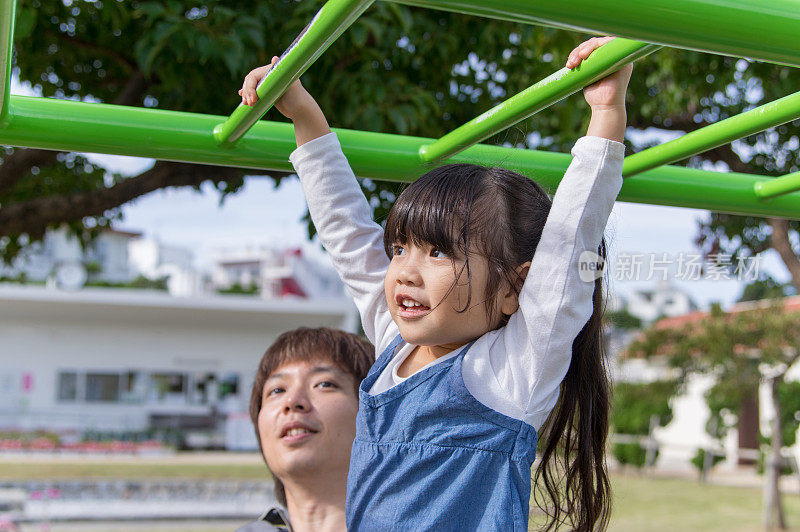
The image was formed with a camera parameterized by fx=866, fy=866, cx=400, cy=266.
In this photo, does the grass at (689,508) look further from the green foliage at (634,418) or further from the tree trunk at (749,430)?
the tree trunk at (749,430)

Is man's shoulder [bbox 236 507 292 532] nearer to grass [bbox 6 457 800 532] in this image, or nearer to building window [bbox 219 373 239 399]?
grass [bbox 6 457 800 532]

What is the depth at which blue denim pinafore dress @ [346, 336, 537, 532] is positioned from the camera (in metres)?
0.91

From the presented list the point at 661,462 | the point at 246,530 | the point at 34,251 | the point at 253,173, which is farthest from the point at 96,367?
the point at 246,530

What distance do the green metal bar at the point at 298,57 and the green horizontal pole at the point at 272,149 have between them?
0.14 feet

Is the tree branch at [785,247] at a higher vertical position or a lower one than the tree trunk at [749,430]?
higher

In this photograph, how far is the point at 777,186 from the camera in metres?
1.20

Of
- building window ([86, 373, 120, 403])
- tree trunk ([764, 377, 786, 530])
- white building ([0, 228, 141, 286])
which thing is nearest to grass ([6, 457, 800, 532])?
tree trunk ([764, 377, 786, 530])

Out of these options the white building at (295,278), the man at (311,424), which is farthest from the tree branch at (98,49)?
the white building at (295,278)

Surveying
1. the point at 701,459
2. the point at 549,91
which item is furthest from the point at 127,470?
the point at 549,91

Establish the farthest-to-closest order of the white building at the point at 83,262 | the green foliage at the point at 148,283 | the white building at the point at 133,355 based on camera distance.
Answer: the green foliage at the point at 148,283 < the white building at the point at 83,262 < the white building at the point at 133,355

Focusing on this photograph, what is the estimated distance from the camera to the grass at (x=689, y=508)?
31.2ft

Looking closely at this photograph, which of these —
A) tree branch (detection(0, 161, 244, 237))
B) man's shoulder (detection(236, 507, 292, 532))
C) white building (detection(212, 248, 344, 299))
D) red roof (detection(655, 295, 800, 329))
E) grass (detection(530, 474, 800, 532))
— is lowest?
grass (detection(530, 474, 800, 532))

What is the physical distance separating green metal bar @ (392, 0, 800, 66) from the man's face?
3.11ft

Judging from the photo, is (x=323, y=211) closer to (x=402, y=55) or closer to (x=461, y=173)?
(x=461, y=173)
